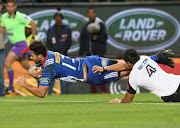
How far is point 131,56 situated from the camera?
914 centimetres

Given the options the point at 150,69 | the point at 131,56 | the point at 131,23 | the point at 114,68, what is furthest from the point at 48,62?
the point at 131,23

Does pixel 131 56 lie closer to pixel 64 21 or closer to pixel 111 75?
pixel 111 75

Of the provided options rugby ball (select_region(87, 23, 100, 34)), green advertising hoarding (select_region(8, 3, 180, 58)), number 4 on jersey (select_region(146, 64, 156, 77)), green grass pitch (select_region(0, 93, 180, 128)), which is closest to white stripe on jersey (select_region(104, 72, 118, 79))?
number 4 on jersey (select_region(146, 64, 156, 77))

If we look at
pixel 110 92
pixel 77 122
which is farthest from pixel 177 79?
pixel 110 92

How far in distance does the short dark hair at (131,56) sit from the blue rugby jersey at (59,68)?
4.08 feet

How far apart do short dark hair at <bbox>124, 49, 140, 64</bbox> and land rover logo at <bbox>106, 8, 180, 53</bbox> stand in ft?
23.5

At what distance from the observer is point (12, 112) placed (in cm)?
820

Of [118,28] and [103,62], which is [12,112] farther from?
[118,28]

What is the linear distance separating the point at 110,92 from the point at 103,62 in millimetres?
4355

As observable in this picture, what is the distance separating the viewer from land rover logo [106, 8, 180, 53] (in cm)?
1631

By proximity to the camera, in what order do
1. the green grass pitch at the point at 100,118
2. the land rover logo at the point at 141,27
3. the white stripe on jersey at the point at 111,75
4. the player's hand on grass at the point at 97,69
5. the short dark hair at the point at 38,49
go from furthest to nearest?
the land rover logo at the point at 141,27 → the white stripe on jersey at the point at 111,75 → the player's hand on grass at the point at 97,69 → the short dark hair at the point at 38,49 → the green grass pitch at the point at 100,118

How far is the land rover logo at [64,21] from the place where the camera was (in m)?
16.2

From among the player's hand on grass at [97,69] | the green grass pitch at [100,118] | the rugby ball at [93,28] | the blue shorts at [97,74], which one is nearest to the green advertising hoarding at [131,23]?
the rugby ball at [93,28]

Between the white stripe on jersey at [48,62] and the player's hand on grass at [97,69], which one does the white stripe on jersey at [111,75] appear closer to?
the player's hand on grass at [97,69]
